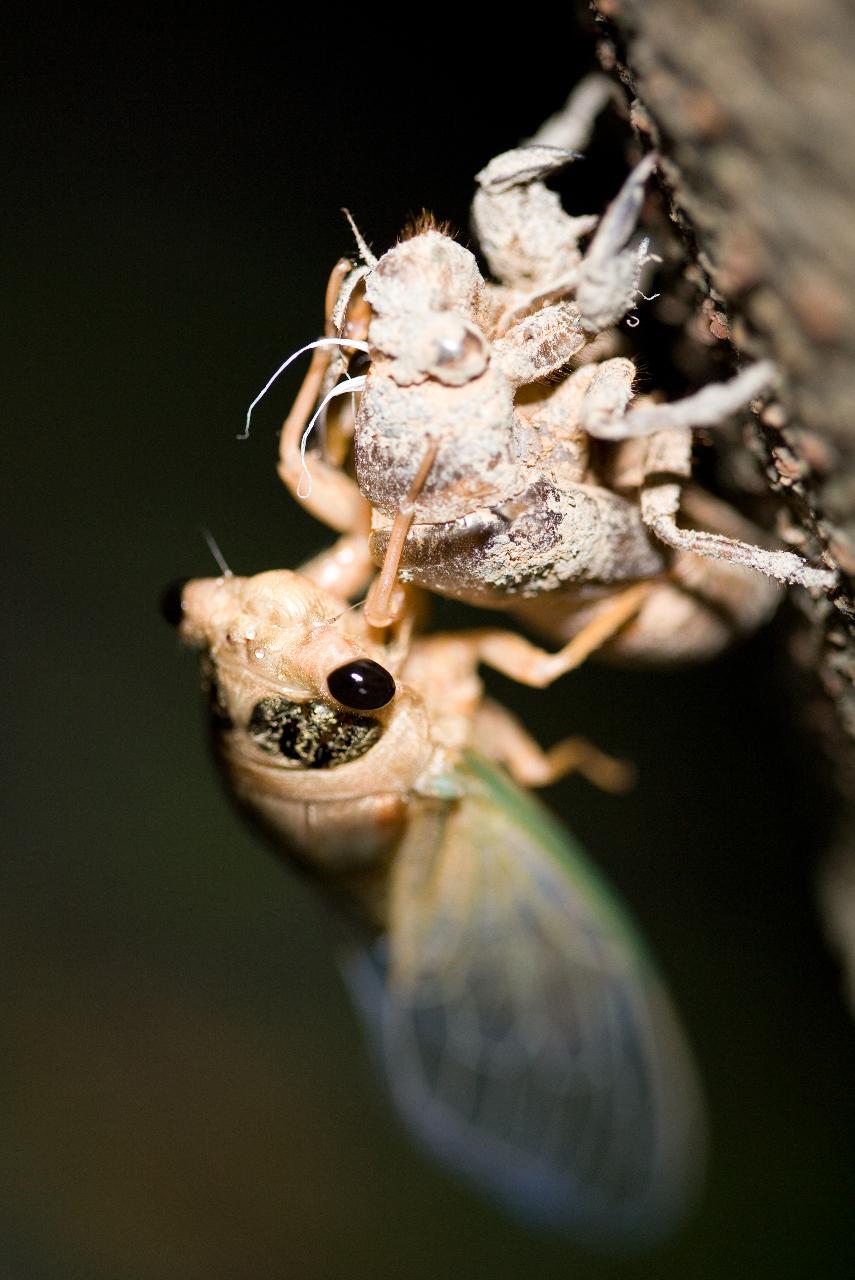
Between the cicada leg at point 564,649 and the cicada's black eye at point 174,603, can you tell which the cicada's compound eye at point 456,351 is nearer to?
the cicada leg at point 564,649

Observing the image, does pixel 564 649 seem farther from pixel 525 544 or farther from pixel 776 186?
pixel 776 186

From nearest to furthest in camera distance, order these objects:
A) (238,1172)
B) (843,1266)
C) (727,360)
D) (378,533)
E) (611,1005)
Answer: (727,360), (378,533), (611,1005), (843,1266), (238,1172)

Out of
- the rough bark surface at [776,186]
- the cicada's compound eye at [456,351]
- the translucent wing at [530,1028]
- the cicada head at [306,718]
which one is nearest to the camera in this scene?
the rough bark surface at [776,186]

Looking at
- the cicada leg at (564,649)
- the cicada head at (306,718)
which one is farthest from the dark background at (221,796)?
the cicada head at (306,718)

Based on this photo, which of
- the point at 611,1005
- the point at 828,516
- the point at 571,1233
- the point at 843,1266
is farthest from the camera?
the point at 843,1266

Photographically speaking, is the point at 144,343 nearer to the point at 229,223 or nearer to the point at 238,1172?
the point at 229,223

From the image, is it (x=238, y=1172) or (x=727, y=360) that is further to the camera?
(x=238, y=1172)

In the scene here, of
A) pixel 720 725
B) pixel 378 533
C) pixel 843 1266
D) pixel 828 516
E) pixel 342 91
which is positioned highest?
pixel 342 91

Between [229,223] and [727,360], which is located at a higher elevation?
[727,360]

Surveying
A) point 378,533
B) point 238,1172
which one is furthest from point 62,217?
point 238,1172

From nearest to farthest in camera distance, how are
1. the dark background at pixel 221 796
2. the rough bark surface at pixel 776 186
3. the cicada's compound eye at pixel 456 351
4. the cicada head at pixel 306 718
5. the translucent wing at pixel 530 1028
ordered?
the rough bark surface at pixel 776 186
the cicada's compound eye at pixel 456 351
the cicada head at pixel 306 718
the translucent wing at pixel 530 1028
the dark background at pixel 221 796
